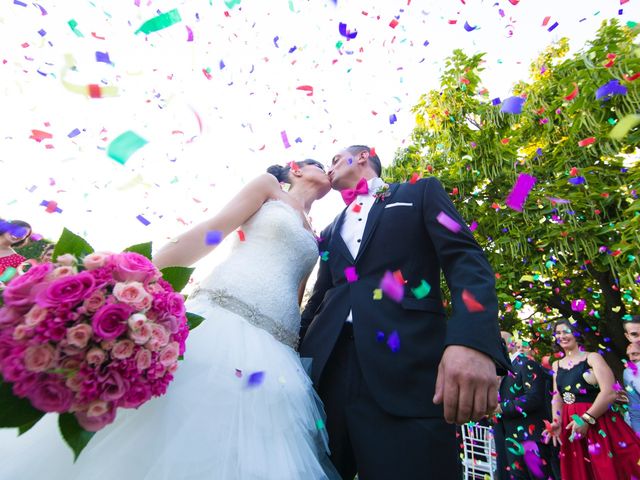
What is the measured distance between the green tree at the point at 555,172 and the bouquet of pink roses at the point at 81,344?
5.67 m

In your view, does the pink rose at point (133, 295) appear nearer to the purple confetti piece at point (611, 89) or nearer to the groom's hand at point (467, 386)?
the groom's hand at point (467, 386)

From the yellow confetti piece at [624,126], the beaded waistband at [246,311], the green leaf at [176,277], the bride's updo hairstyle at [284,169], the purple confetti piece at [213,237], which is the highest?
the yellow confetti piece at [624,126]

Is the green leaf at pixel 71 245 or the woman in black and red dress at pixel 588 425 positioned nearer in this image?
the green leaf at pixel 71 245

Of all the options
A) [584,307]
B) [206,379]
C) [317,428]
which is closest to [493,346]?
[317,428]

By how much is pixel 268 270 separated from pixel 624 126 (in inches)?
245

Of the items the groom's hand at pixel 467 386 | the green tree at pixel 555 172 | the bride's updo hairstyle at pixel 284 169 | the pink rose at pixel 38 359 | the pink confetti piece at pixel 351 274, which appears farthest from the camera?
the green tree at pixel 555 172

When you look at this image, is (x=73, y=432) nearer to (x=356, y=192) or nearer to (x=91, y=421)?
(x=91, y=421)

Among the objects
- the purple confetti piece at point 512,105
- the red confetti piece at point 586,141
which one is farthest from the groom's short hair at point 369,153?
the purple confetti piece at point 512,105

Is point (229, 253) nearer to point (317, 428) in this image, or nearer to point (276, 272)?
point (276, 272)

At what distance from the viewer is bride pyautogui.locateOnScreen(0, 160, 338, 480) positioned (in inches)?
47.8

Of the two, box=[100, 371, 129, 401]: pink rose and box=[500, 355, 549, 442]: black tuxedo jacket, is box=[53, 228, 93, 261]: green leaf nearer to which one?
box=[100, 371, 129, 401]: pink rose

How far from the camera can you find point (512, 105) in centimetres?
738

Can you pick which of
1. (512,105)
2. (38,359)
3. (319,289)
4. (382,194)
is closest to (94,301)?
(38,359)

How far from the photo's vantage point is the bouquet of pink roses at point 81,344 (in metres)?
0.96
